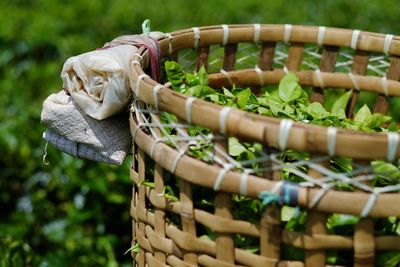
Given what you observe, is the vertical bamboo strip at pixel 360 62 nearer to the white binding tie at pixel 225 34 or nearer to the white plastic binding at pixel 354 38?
the white plastic binding at pixel 354 38

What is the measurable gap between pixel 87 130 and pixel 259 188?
15.6 inches

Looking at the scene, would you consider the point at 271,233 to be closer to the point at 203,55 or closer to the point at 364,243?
the point at 364,243

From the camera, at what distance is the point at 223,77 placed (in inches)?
58.4

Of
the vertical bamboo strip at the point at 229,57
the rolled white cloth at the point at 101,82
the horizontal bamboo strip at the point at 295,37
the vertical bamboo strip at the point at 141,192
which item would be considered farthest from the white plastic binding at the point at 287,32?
the vertical bamboo strip at the point at 141,192

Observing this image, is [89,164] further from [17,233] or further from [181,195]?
[181,195]

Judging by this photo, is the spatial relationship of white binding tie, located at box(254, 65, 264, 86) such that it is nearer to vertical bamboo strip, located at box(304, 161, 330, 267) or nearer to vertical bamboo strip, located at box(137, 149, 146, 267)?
vertical bamboo strip, located at box(137, 149, 146, 267)

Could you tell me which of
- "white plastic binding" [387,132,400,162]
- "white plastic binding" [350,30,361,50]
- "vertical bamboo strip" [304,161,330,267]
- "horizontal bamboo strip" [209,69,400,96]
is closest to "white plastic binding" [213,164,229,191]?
"vertical bamboo strip" [304,161,330,267]

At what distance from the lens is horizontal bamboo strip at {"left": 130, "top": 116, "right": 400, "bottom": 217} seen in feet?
2.82

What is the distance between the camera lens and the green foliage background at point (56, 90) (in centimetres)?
195

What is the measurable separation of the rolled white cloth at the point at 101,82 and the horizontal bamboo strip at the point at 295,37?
0.84 feet

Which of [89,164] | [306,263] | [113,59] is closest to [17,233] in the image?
[89,164]

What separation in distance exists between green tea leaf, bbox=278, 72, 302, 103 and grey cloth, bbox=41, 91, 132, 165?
13.5 inches

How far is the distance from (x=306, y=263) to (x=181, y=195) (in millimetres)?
206

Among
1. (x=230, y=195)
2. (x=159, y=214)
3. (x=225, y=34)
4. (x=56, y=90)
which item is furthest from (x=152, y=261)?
(x=56, y=90)
